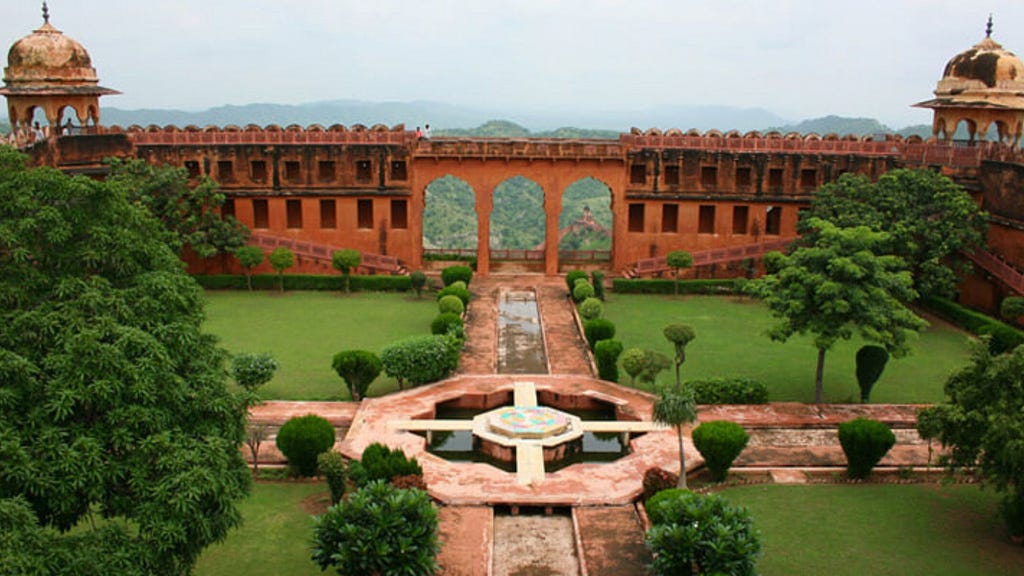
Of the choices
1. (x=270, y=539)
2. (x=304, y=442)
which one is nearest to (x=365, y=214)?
(x=304, y=442)

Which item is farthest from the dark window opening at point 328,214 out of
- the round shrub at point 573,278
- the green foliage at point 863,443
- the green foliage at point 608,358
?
the green foliage at point 863,443

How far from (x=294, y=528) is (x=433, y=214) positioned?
5548 cm

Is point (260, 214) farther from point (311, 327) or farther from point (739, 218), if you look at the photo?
point (739, 218)

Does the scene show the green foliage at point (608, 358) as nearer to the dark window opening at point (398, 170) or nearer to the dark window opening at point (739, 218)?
the dark window opening at point (739, 218)

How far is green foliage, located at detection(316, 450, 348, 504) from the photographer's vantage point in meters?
15.0

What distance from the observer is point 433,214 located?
69.3 m

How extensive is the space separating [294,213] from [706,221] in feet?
53.4

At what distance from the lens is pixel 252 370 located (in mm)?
19859

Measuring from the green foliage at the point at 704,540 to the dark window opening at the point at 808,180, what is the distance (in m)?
24.8

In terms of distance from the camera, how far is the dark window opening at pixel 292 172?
35.4 meters

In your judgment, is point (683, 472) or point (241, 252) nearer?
point (683, 472)

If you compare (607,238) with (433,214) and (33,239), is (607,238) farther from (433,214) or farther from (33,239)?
(33,239)

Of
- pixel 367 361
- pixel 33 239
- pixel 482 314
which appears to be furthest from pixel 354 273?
pixel 33 239

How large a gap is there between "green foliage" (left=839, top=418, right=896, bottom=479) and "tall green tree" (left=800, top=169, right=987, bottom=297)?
11.2 m
